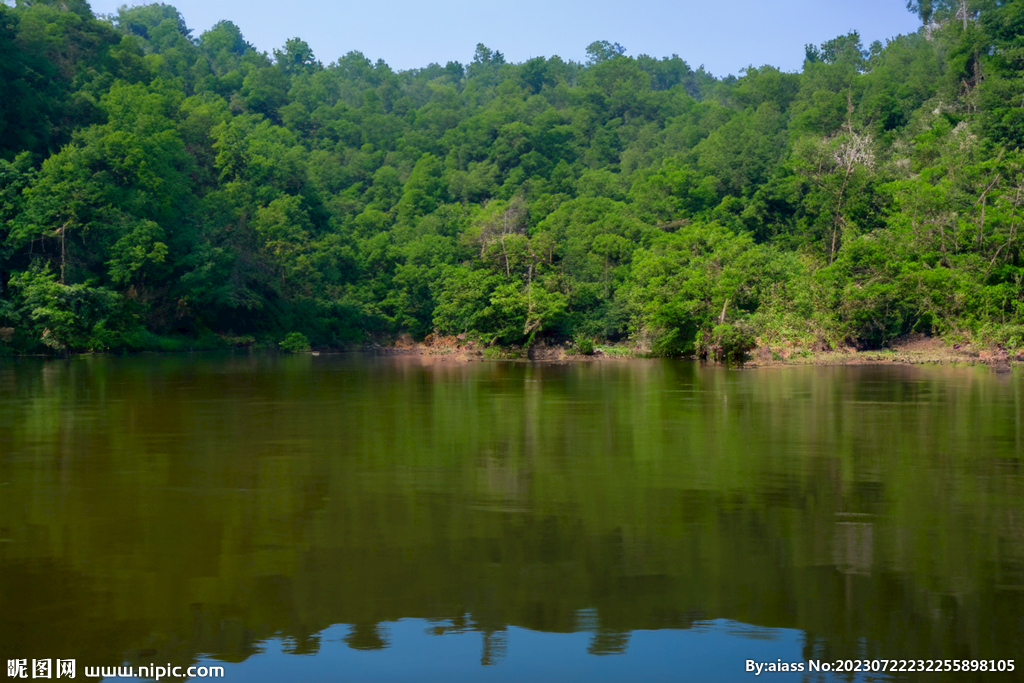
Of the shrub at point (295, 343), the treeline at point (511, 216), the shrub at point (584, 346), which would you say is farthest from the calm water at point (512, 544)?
the shrub at point (295, 343)

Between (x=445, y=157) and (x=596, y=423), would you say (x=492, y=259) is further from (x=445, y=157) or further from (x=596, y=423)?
(x=445, y=157)

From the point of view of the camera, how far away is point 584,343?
4209 centimetres

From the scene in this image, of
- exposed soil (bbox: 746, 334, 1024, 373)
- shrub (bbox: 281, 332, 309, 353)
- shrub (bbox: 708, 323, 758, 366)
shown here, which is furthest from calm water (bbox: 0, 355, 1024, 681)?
shrub (bbox: 281, 332, 309, 353)

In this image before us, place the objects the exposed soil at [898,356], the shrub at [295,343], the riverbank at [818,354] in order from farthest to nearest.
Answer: the shrub at [295,343] → the riverbank at [818,354] → the exposed soil at [898,356]

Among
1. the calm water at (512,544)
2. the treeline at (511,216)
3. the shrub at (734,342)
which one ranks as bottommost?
the calm water at (512,544)

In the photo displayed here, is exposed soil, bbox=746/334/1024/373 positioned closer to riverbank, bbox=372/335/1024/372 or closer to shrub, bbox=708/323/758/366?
riverbank, bbox=372/335/1024/372

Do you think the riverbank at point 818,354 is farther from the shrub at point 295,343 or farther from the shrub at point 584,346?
the shrub at point 295,343

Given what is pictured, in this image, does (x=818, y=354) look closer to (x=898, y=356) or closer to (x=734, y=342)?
(x=898, y=356)

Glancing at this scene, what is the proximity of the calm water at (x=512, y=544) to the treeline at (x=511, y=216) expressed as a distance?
76.2ft

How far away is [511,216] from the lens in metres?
48.8

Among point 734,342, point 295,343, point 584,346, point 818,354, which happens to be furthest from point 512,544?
point 295,343

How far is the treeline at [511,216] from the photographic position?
3878 cm

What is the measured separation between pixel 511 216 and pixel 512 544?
42.0 meters

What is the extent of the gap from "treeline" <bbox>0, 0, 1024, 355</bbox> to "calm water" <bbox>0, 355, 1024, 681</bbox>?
76.2 ft
